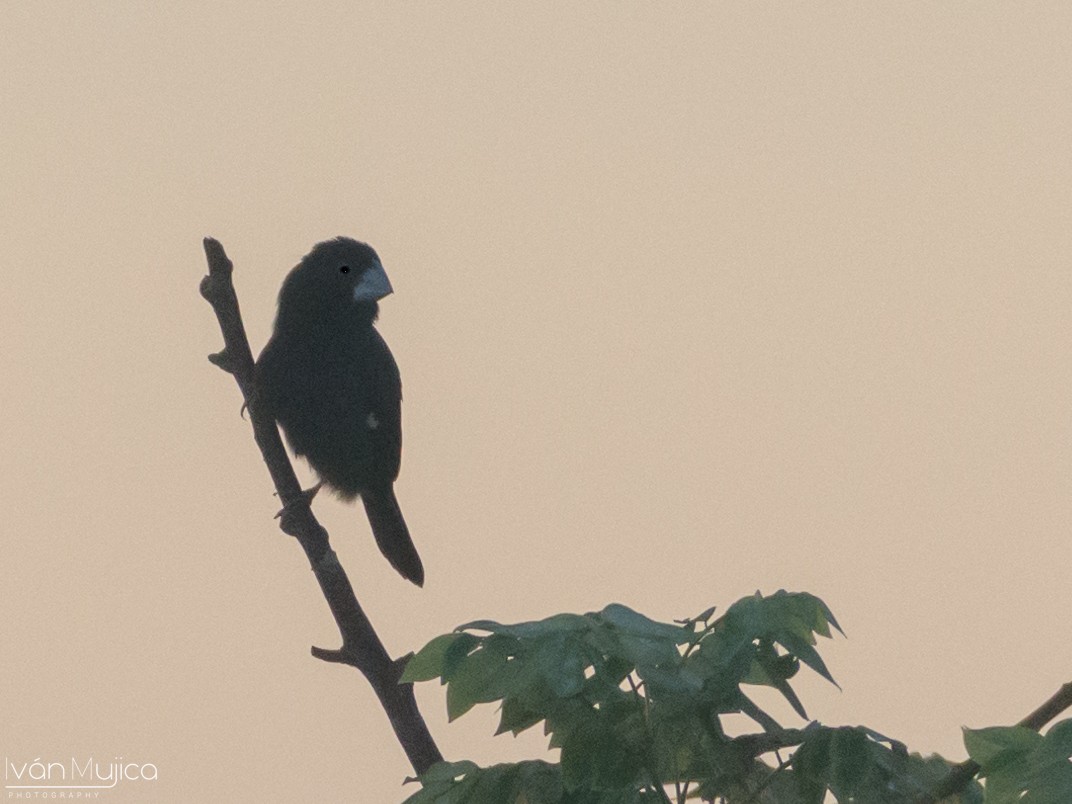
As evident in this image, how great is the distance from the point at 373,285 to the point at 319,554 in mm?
1883

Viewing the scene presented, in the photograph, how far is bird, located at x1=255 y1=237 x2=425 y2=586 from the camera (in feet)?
17.3

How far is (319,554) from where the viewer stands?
11.5 ft

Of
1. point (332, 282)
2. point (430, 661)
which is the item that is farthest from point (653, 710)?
point (332, 282)

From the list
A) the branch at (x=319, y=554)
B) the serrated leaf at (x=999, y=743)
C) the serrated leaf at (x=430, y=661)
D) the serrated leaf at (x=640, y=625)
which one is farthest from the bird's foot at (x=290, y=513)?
the serrated leaf at (x=999, y=743)

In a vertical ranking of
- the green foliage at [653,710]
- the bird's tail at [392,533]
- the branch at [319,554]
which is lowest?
the green foliage at [653,710]

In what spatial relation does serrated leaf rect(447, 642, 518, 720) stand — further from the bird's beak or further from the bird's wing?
the bird's wing

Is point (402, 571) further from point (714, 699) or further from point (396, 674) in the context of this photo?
point (714, 699)

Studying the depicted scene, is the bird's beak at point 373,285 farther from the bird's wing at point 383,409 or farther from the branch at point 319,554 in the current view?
the branch at point 319,554

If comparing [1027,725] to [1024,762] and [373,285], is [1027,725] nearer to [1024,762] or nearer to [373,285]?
[1024,762]

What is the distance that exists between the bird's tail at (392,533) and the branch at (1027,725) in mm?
3461

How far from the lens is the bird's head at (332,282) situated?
5320mm

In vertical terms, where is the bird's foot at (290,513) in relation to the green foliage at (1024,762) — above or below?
above

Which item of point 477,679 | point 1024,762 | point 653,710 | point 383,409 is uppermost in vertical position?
point 383,409

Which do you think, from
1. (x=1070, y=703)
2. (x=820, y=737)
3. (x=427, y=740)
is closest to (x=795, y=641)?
(x=820, y=737)
